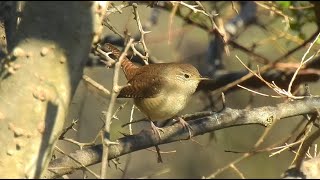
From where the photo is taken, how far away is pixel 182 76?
167 inches

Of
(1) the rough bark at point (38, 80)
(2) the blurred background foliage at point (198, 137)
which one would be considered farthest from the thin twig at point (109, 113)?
(2) the blurred background foliage at point (198, 137)

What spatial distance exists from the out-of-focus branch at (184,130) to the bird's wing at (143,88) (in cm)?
92

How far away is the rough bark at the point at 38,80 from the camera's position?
6.72 ft

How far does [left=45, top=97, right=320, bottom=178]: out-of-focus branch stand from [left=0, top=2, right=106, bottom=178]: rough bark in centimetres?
31

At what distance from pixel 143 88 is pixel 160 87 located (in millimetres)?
164

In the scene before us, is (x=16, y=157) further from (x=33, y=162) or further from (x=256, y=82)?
(x=256, y=82)

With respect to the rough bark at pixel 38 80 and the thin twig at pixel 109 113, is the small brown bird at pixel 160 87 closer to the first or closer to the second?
the rough bark at pixel 38 80

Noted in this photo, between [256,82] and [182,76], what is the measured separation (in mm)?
429

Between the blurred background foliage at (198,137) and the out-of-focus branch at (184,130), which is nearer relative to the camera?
the out-of-focus branch at (184,130)

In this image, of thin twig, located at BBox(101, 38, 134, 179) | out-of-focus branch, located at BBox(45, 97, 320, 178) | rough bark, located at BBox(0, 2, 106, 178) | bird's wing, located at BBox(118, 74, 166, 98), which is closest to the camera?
thin twig, located at BBox(101, 38, 134, 179)

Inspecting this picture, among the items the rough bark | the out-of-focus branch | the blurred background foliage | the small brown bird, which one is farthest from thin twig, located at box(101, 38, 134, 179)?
the blurred background foliage

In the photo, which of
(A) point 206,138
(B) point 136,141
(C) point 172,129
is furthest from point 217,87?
(A) point 206,138

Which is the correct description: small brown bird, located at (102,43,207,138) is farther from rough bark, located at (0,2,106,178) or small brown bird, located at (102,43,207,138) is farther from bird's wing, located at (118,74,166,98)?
rough bark, located at (0,2,106,178)

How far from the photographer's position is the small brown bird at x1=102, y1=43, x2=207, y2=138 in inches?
156
